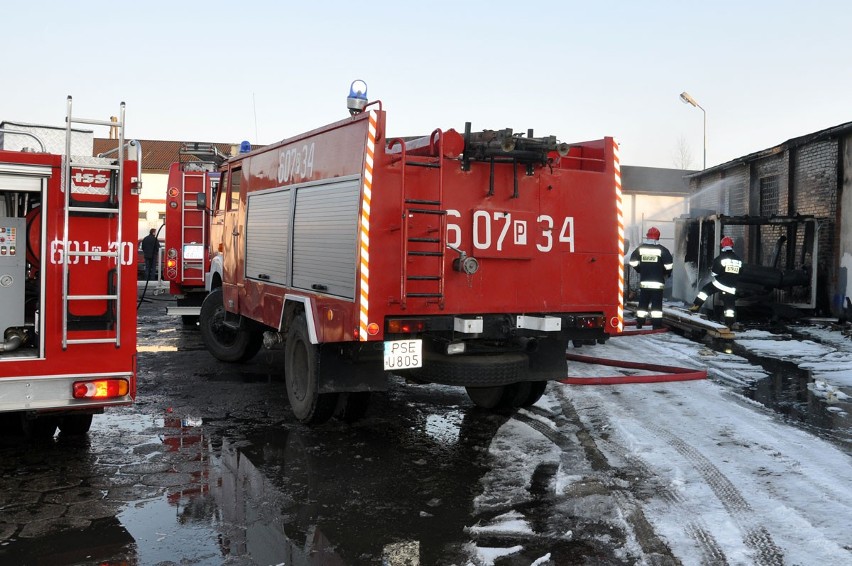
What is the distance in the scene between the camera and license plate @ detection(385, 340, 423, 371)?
6.02 meters

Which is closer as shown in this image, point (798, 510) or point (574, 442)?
point (798, 510)

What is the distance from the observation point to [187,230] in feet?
45.3

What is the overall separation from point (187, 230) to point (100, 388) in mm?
8966

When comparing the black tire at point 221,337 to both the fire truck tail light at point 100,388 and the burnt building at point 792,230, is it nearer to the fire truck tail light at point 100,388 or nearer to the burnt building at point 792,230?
the fire truck tail light at point 100,388

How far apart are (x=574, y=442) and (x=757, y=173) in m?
16.3

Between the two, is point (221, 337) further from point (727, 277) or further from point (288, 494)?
point (727, 277)

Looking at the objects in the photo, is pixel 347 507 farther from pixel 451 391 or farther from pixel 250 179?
pixel 250 179

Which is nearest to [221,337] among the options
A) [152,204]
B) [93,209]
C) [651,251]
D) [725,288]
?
[93,209]

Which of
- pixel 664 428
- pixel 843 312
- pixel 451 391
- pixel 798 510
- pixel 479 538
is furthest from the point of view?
pixel 843 312

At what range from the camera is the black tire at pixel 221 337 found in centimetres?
1020

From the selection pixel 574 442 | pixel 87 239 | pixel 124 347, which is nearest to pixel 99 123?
pixel 87 239

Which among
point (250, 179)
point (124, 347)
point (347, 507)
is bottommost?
point (347, 507)

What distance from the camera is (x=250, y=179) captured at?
877cm

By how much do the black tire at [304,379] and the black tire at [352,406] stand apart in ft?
0.27
